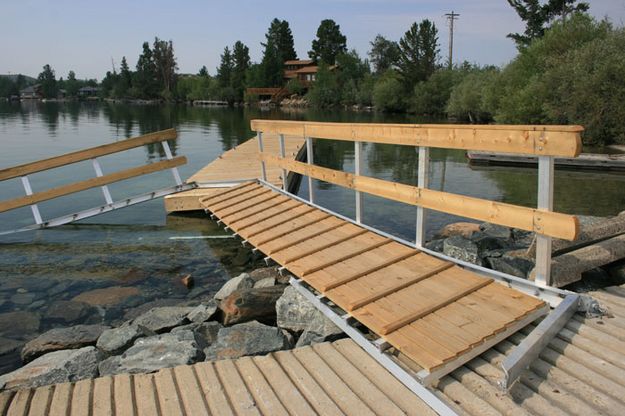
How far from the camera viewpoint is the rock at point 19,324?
5566mm

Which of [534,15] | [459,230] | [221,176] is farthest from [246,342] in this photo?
[534,15]

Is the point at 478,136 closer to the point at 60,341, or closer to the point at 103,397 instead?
the point at 103,397

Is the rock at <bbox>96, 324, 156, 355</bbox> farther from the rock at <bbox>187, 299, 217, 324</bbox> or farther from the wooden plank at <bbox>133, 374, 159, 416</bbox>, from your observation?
the wooden plank at <bbox>133, 374, 159, 416</bbox>

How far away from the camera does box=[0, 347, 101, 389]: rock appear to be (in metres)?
3.99

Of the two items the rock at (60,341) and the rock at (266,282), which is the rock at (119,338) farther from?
the rock at (266,282)

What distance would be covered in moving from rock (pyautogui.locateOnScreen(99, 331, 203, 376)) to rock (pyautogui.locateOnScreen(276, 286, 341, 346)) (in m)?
0.92

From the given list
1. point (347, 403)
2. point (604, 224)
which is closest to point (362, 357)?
point (347, 403)

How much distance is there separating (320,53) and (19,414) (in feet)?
358

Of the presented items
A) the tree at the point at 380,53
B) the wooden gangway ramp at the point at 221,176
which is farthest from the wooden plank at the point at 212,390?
the tree at the point at 380,53

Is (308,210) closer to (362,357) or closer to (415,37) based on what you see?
(362,357)

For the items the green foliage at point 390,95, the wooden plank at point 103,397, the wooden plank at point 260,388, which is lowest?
the wooden plank at point 103,397

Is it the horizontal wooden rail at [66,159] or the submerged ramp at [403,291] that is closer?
Result: the submerged ramp at [403,291]

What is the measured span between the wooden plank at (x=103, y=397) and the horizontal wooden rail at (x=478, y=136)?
3554 mm

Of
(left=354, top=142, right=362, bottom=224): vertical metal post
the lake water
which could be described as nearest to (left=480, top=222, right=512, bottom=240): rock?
the lake water
